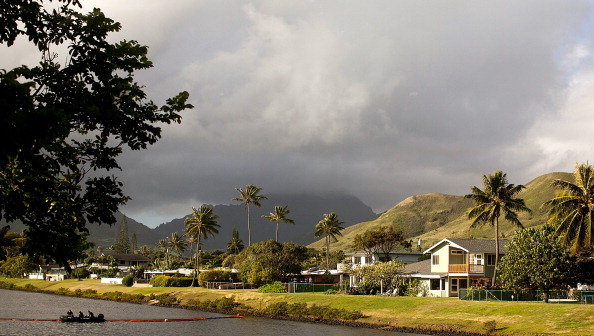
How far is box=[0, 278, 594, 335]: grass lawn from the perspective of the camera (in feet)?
165

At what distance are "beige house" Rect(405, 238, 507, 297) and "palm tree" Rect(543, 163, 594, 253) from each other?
20.2m

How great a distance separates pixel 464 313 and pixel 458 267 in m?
23.4

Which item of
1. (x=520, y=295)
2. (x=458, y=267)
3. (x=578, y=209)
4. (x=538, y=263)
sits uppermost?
(x=578, y=209)

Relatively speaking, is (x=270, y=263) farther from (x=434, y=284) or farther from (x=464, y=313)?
(x=464, y=313)

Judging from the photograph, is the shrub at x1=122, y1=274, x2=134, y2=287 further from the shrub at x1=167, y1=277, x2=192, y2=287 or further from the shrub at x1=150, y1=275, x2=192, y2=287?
the shrub at x1=167, y1=277, x2=192, y2=287

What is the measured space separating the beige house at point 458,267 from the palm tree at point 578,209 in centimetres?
2022

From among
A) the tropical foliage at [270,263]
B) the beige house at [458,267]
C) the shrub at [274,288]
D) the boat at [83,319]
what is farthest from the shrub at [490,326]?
the tropical foliage at [270,263]

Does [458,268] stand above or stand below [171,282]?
above

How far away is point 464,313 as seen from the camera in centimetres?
5869

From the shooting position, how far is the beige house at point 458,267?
266ft

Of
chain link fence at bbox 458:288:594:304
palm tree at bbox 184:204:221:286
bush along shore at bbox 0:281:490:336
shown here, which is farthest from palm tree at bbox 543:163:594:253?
palm tree at bbox 184:204:221:286

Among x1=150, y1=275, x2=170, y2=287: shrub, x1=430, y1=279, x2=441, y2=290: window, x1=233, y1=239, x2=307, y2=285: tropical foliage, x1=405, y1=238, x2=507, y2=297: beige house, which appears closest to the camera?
x1=405, y1=238, x2=507, y2=297: beige house

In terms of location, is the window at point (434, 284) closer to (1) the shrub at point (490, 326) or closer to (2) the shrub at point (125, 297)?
(1) the shrub at point (490, 326)

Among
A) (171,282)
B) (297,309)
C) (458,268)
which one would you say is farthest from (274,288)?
(171,282)
